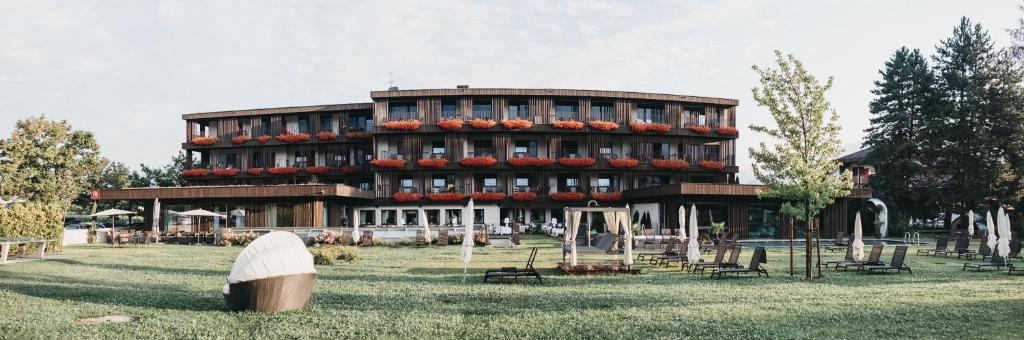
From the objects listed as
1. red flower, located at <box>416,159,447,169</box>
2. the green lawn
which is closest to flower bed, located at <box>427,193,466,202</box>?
red flower, located at <box>416,159,447,169</box>

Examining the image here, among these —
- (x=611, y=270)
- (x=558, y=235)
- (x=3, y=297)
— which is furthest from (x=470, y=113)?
(x=3, y=297)

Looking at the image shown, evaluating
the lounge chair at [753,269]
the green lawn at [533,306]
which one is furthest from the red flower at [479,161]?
the lounge chair at [753,269]

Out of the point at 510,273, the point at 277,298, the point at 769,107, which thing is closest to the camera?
the point at 277,298

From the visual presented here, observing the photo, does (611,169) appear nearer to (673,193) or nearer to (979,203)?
(673,193)

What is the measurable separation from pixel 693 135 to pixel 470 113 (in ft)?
50.2

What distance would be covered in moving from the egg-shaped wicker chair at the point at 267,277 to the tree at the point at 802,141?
11.4m

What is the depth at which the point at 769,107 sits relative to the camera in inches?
652

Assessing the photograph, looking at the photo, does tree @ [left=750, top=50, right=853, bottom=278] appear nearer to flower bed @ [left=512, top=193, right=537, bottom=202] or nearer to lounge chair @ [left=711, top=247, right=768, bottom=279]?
lounge chair @ [left=711, top=247, right=768, bottom=279]

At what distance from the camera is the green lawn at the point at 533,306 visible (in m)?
8.98

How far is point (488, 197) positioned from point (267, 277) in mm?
34682

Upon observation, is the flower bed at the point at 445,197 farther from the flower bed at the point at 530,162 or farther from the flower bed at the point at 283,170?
the flower bed at the point at 283,170

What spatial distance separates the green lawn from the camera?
8977mm

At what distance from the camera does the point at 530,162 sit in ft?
148

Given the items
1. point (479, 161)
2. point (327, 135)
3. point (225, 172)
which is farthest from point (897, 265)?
point (225, 172)
